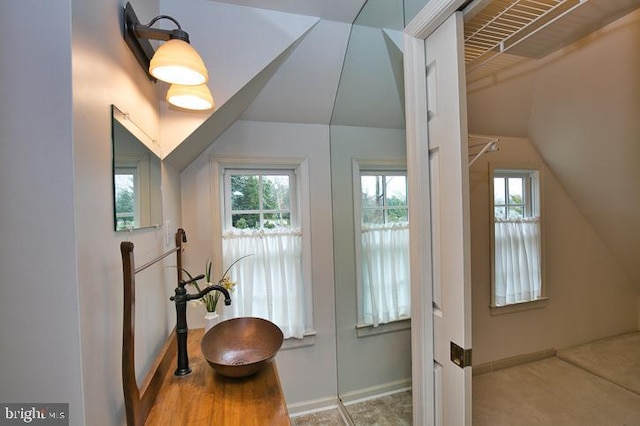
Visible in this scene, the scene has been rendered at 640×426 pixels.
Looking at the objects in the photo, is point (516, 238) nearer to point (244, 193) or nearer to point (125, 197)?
point (244, 193)

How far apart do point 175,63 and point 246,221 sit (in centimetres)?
146

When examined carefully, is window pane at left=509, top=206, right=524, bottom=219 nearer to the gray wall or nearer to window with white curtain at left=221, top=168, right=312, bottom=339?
window with white curtain at left=221, top=168, right=312, bottom=339

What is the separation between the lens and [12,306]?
1.69 feet

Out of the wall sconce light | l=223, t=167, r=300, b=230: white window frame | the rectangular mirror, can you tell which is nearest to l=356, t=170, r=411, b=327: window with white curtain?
l=223, t=167, r=300, b=230: white window frame

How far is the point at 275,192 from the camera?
2232 millimetres

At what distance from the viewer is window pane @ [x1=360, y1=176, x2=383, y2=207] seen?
1.90m

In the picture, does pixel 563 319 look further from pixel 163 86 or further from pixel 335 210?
pixel 163 86

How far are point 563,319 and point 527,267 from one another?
2.04 feet

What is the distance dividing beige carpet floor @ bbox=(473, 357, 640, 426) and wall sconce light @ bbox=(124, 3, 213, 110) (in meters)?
2.63

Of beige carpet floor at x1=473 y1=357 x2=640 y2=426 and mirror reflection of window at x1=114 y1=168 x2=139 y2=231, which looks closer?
mirror reflection of window at x1=114 y1=168 x2=139 y2=231

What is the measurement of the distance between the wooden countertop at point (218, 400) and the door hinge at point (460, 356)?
638 millimetres

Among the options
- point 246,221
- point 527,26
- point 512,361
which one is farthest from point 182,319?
point 512,361

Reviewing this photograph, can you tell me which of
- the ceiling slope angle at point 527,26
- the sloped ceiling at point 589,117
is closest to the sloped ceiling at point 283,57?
the ceiling slope angle at point 527,26

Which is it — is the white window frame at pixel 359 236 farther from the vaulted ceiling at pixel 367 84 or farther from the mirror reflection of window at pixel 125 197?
the mirror reflection of window at pixel 125 197
